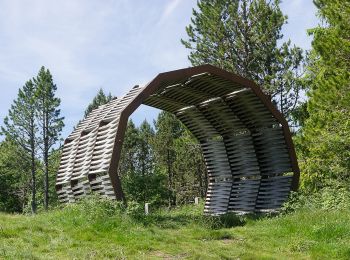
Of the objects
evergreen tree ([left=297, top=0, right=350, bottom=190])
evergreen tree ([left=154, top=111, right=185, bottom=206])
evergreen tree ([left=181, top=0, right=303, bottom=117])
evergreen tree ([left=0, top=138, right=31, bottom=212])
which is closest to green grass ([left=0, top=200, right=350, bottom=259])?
evergreen tree ([left=297, top=0, right=350, bottom=190])

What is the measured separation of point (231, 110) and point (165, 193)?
23785 mm

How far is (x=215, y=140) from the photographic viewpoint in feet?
60.0

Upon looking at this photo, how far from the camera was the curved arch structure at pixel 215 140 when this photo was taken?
12.3 metres

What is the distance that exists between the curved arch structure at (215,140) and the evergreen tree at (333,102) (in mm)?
1490

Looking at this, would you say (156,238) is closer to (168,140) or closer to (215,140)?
(215,140)

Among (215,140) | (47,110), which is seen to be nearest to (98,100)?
(47,110)

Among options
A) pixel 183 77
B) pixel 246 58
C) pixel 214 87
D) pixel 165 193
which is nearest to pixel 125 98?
pixel 183 77

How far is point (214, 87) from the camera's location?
15734 millimetres

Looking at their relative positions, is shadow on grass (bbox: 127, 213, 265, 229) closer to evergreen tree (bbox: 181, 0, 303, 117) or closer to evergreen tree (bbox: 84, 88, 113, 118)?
evergreen tree (bbox: 181, 0, 303, 117)

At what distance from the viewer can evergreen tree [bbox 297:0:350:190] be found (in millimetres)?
14680

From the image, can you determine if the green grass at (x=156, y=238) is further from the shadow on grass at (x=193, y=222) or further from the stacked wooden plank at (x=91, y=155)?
the stacked wooden plank at (x=91, y=155)

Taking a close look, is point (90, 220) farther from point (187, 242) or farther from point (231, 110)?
point (231, 110)

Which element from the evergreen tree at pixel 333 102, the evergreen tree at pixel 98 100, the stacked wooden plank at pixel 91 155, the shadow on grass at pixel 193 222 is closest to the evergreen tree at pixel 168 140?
the evergreen tree at pixel 98 100

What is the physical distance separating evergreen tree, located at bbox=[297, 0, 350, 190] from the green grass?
498 cm
